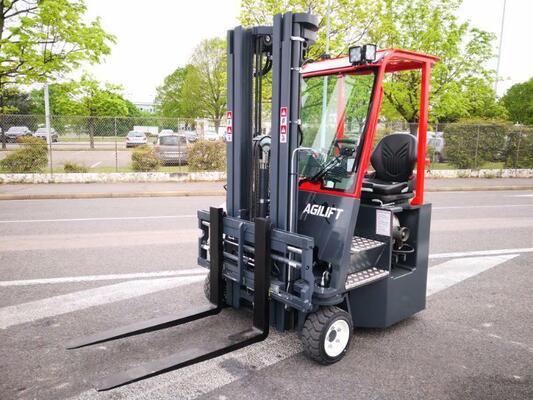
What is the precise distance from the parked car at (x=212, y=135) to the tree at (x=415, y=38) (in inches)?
208

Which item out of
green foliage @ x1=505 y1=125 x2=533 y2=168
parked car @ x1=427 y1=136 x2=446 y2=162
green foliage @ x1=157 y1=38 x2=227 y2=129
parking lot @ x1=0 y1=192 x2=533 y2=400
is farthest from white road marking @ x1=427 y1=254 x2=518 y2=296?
green foliage @ x1=157 y1=38 x2=227 y2=129

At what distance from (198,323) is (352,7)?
61.0 feet

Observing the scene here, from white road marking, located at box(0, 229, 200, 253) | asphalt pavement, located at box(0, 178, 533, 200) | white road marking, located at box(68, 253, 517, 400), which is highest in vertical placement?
asphalt pavement, located at box(0, 178, 533, 200)

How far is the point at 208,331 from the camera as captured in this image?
417 centimetres

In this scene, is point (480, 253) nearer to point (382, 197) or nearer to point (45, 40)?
point (382, 197)

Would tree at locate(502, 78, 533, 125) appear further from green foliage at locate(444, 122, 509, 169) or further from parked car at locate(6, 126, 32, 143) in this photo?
parked car at locate(6, 126, 32, 143)

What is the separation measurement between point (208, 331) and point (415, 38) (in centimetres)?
2043

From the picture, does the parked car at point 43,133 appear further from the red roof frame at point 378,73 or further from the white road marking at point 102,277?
the red roof frame at point 378,73

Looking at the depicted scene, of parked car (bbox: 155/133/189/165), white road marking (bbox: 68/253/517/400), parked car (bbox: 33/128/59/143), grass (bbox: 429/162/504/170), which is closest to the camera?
white road marking (bbox: 68/253/517/400)

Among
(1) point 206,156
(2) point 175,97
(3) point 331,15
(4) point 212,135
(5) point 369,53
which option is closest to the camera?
(5) point 369,53

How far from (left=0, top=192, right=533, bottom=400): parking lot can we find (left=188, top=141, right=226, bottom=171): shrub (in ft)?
28.5

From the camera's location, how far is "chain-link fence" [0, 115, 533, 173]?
15172mm

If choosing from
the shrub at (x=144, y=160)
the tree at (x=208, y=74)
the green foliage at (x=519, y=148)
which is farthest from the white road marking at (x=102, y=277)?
the tree at (x=208, y=74)

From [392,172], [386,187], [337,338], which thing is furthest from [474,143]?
[337,338]
